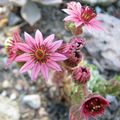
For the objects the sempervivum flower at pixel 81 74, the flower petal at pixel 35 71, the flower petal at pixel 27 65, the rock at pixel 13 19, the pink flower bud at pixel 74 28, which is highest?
the pink flower bud at pixel 74 28

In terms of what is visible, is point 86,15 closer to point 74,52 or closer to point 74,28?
point 74,28

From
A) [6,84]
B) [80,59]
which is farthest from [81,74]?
[6,84]

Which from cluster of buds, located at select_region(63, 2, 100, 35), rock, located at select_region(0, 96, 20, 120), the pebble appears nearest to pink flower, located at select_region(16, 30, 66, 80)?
cluster of buds, located at select_region(63, 2, 100, 35)

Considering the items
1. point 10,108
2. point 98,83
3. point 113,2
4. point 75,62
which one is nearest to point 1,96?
point 10,108

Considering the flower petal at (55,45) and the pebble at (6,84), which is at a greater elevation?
the flower petal at (55,45)

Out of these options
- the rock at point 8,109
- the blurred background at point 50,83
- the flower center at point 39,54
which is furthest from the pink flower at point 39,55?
the rock at point 8,109

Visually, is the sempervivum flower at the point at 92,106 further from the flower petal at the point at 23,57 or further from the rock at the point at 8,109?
the rock at the point at 8,109

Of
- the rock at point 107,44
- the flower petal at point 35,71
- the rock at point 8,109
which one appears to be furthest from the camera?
the rock at point 107,44
